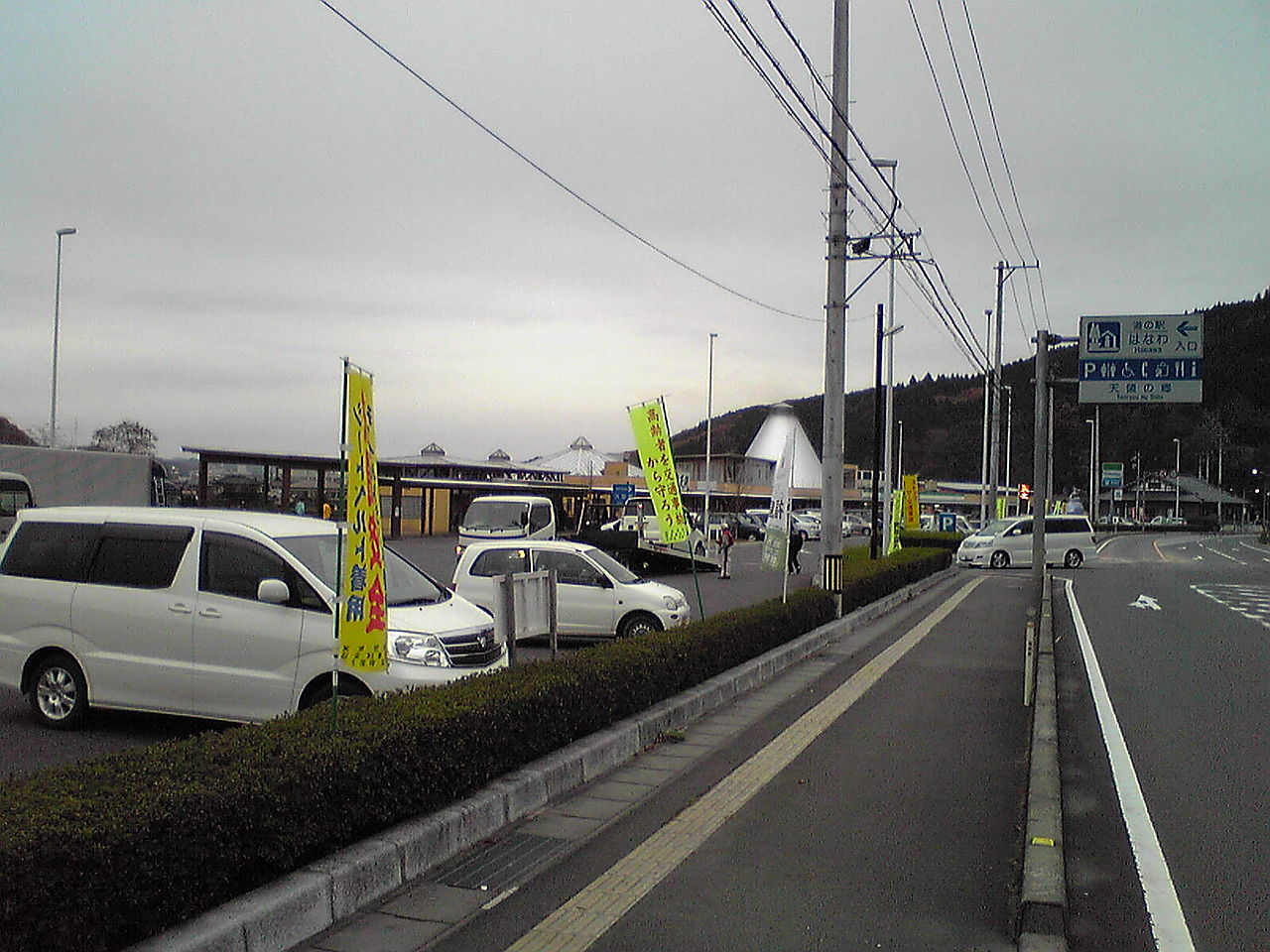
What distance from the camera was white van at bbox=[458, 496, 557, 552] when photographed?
81.7 ft

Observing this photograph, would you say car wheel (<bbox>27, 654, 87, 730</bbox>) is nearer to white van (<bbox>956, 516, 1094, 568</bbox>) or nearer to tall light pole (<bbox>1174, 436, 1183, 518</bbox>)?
white van (<bbox>956, 516, 1094, 568</bbox>)

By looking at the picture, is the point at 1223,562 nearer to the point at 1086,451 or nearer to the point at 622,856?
the point at 622,856

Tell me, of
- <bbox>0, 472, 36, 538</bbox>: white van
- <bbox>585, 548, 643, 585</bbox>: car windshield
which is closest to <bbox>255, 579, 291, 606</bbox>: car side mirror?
<bbox>585, 548, 643, 585</bbox>: car windshield

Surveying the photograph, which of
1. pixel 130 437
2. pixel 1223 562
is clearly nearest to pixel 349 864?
pixel 1223 562

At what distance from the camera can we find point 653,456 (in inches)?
494

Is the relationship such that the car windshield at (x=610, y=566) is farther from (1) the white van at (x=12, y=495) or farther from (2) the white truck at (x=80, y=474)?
(2) the white truck at (x=80, y=474)

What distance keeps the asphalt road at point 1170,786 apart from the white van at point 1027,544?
749 inches

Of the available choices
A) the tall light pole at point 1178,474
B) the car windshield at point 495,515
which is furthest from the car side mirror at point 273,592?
the tall light pole at point 1178,474

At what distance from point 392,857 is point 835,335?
13538mm

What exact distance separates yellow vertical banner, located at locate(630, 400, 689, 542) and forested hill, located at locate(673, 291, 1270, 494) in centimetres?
9839

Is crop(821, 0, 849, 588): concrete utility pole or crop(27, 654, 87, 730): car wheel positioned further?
crop(821, 0, 849, 588): concrete utility pole

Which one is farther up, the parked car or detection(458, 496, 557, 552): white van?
detection(458, 496, 557, 552): white van

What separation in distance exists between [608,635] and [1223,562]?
35.7 m

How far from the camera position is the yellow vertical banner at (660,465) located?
40.6 feet
